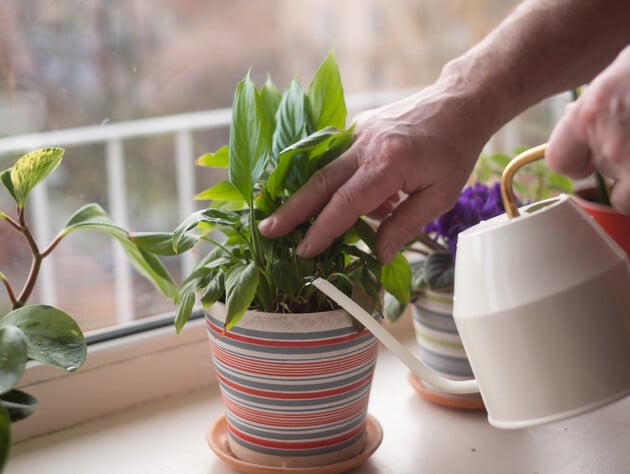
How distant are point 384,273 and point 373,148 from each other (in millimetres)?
153

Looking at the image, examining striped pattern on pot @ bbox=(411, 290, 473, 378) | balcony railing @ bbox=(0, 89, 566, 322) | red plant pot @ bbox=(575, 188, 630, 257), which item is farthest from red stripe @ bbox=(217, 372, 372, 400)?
balcony railing @ bbox=(0, 89, 566, 322)

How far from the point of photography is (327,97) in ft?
2.81

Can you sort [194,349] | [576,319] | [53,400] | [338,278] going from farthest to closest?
[194,349], [53,400], [338,278], [576,319]

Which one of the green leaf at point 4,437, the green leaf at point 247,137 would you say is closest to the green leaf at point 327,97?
the green leaf at point 247,137

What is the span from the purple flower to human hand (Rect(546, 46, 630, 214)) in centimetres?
33

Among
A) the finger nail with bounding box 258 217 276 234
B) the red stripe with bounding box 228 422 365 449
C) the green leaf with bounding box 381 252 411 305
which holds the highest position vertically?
the finger nail with bounding box 258 217 276 234

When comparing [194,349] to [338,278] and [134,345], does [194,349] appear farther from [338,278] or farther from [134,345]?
[338,278]

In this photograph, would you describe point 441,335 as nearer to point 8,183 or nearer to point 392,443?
point 392,443

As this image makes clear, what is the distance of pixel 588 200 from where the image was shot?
1262mm

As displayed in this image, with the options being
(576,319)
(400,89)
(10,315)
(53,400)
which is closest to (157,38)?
(400,89)

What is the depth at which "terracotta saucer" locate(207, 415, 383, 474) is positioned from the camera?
0.81 meters

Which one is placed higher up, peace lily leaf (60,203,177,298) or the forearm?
the forearm

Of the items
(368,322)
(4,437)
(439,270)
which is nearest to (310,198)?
(368,322)

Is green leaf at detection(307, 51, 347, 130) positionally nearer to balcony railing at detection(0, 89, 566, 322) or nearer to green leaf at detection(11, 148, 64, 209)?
green leaf at detection(11, 148, 64, 209)
